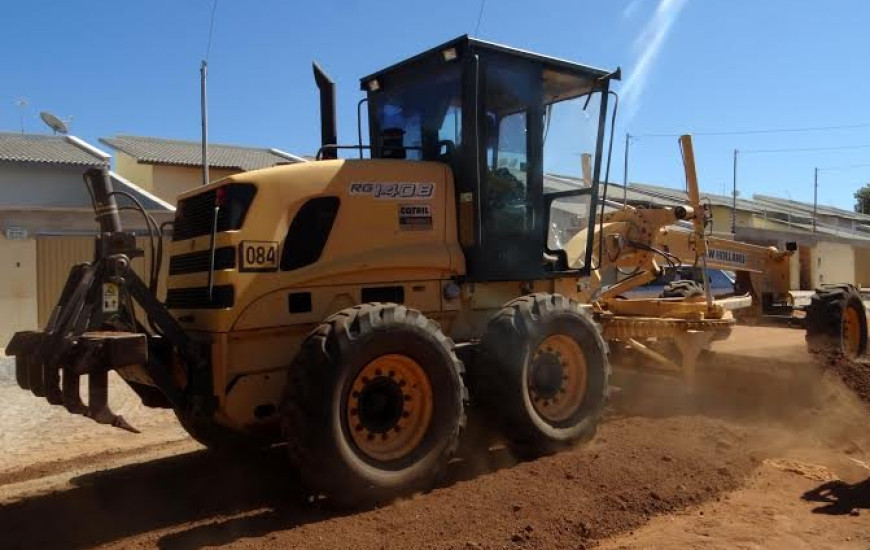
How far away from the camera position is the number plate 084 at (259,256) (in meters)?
4.98

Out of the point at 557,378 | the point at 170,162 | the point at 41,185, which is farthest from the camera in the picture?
the point at 170,162

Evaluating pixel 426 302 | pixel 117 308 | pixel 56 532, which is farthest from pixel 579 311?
pixel 56 532

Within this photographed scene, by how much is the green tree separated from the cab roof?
82.8 metres

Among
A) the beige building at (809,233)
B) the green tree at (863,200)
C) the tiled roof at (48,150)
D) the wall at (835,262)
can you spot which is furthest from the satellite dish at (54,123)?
the green tree at (863,200)

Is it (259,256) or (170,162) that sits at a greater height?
(170,162)

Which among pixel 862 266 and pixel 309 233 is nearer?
pixel 309 233

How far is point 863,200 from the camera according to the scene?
78750 mm

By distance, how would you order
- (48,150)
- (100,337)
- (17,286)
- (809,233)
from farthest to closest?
(809,233), (48,150), (17,286), (100,337)

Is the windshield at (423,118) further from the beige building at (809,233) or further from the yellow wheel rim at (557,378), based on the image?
the beige building at (809,233)

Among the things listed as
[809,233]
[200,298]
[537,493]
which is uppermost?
A: [809,233]

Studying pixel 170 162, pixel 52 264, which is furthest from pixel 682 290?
pixel 170 162

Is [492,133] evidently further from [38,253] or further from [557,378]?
[38,253]

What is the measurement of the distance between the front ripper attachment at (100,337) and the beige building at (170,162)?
69.8 feet

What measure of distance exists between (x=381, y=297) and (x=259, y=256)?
99 cm
